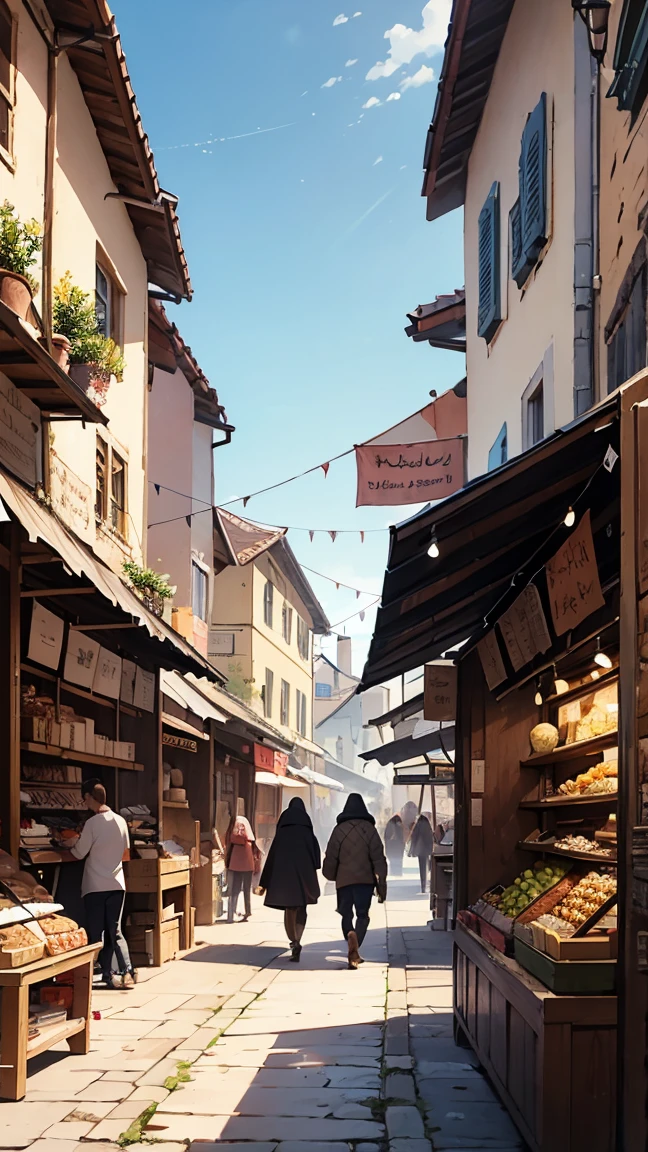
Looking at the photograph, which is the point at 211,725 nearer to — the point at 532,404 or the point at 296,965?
the point at 296,965

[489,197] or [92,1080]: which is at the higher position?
[489,197]

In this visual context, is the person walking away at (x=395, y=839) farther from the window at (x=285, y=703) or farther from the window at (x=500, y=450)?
the window at (x=500, y=450)

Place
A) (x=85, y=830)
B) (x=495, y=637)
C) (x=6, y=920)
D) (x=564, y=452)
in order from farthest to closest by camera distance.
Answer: (x=85, y=830), (x=495, y=637), (x=6, y=920), (x=564, y=452)

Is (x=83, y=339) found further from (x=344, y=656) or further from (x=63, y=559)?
(x=344, y=656)

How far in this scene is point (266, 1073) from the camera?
320 inches

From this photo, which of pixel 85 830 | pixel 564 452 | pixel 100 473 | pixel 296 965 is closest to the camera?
pixel 564 452

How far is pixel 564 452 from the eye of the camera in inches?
221

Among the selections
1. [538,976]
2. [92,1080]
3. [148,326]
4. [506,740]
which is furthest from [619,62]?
[148,326]

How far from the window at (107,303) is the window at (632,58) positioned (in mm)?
9179

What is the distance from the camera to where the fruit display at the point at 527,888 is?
8.07 meters

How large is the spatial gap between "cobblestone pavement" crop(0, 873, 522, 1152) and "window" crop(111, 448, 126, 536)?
20.6ft

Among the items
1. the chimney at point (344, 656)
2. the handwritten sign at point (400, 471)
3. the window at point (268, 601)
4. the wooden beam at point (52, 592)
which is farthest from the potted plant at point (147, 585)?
the chimney at point (344, 656)

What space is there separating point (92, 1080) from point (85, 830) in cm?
358

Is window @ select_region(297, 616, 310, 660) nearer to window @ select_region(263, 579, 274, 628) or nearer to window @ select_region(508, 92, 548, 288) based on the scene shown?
window @ select_region(263, 579, 274, 628)
